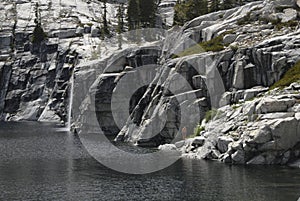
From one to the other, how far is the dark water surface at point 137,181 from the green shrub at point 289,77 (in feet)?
56.6

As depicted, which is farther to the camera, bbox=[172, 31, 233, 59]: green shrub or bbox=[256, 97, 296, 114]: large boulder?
bbox=[172, 31, 233, 59]: green shrub

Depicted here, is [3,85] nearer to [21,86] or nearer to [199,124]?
[21,86]

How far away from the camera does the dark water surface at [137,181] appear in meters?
49.5

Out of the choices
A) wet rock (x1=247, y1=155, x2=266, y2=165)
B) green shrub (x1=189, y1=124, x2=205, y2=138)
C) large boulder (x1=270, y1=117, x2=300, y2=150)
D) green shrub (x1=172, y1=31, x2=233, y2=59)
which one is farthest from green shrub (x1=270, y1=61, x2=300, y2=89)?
green shrub (x1=172, y1=31, x2=233, y2=59)

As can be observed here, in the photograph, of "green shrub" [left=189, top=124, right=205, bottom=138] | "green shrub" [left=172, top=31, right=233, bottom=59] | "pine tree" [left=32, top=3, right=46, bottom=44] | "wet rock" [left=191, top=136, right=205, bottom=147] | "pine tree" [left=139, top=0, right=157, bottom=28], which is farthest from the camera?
"pine tree" [left=32, top=3, right=46, bottom=44]

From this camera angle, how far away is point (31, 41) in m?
171

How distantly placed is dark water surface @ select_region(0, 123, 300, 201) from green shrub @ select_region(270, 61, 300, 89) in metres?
17.3

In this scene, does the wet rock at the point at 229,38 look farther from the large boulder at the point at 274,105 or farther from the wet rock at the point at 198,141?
the large boulder at the point at 274,105

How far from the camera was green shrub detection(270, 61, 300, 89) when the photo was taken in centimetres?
7294

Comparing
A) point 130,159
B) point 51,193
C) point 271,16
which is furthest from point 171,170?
point 271,16

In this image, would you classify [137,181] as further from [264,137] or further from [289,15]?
[289,15]

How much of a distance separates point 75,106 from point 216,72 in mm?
49145

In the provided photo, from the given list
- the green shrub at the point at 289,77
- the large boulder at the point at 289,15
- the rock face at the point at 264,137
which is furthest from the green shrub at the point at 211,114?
the large boulder at the point at 289,15

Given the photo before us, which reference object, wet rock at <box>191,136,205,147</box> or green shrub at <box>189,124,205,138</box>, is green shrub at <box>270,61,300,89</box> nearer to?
green shrub at <box>189,124,205,138</box>
